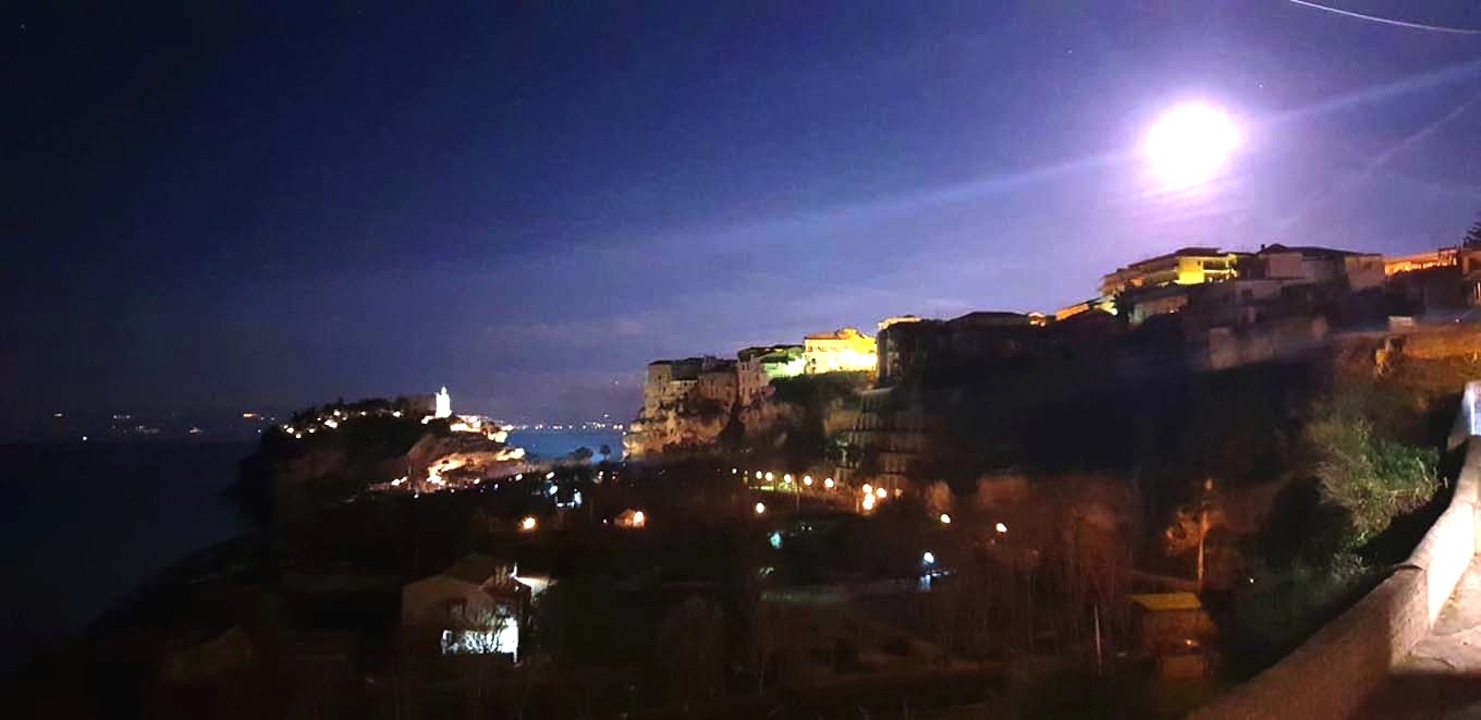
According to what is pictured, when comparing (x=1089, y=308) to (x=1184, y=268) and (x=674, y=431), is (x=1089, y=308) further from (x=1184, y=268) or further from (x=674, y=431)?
(x=674, y=431)

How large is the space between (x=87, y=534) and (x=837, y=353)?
4416 centimetres

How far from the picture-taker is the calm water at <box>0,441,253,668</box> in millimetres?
38062

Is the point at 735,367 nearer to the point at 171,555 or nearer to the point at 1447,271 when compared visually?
the point at 171,555

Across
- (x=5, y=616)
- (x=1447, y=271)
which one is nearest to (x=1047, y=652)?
(x=1447, y=271)

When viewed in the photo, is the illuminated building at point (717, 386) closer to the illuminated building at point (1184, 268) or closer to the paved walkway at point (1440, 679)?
the illuminated building at point (1184, 268)

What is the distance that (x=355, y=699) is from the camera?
18.4 meters

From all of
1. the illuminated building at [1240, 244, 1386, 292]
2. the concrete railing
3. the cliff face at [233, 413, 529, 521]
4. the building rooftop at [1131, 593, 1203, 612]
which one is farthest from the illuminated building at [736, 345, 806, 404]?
the concrete railing

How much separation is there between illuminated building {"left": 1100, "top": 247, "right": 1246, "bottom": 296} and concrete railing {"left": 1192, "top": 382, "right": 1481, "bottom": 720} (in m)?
33.6

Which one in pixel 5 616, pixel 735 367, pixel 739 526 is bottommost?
pixel 5 616

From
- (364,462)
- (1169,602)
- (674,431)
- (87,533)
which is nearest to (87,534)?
Answer: (87,533)

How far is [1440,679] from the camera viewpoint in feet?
23.4

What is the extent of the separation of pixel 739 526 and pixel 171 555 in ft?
112

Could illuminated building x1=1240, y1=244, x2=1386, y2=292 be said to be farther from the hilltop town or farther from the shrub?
the shrub

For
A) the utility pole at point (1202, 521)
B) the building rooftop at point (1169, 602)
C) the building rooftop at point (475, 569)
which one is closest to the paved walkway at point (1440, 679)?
the building rooftop at point (1169, 602)
